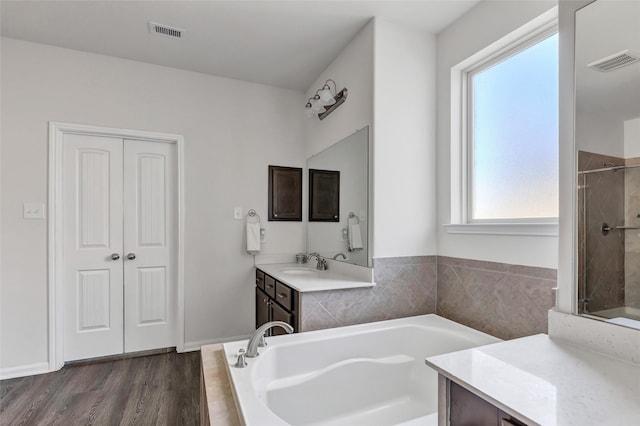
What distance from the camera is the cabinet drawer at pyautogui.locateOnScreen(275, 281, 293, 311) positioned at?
7.01ft

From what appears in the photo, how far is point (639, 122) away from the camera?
1.02 m

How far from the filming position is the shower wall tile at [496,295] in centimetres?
159

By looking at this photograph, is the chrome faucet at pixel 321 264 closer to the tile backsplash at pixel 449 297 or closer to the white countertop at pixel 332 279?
the white countertop at pixel 332 279

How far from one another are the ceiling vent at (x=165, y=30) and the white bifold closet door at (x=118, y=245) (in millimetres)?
967

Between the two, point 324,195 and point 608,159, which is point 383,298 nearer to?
point 324,195

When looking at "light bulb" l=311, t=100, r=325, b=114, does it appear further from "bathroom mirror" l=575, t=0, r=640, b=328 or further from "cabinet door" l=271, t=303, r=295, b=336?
"bathroom mirror" l=575, t=0, r=640, b=328

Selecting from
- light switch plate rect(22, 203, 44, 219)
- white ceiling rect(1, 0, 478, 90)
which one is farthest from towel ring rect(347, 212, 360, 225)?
light switch plate rect(22, 203, 44, 219)

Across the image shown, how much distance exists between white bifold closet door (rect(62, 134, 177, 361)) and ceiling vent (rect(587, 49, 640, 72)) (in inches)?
119

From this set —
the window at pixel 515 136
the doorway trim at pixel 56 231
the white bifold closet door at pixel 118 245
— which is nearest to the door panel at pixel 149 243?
the white bifold closet door at pixel 118 245

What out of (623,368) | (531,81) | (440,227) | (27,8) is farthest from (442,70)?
(27,8)

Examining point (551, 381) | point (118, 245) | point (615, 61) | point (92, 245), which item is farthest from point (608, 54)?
point (92, 245)

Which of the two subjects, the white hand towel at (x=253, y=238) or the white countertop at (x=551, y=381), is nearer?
the white countertop at (x=551, y=381)

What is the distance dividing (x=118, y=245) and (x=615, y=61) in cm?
339

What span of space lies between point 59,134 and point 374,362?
9.79 ft
